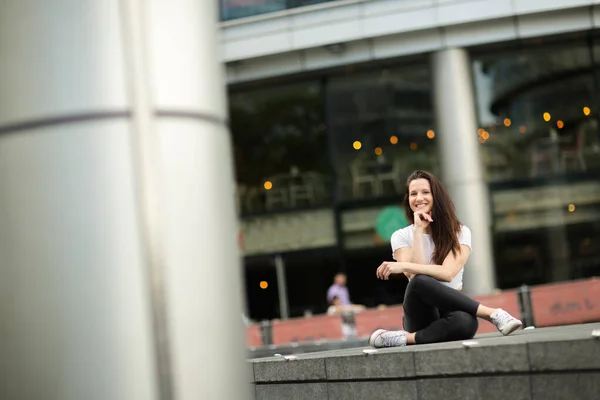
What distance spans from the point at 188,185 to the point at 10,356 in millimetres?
643

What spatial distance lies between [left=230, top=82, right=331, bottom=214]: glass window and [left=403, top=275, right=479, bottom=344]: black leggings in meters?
19.6

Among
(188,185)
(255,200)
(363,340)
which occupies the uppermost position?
(255,200)

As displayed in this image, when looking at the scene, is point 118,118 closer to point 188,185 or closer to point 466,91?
point 188,185

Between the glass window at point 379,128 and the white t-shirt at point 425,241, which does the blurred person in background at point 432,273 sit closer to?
the white t-shirt at point 425,241

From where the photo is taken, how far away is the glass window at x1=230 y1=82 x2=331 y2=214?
26.0 metres

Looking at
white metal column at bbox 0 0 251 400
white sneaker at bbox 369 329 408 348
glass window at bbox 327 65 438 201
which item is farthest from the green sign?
white metal column at bbox 0 0 251 400

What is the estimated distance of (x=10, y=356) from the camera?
2.71 metres

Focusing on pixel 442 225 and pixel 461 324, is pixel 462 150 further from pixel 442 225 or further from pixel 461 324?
pixel 461 324

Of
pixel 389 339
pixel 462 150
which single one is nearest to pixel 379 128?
pixel 462 150

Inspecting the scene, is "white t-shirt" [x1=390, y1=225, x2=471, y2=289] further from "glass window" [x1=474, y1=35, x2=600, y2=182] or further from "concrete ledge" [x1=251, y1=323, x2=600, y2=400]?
"glass window" [x1=474, y1=35, x2=600, y2=182]

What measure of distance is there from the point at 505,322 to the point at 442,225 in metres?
0.71

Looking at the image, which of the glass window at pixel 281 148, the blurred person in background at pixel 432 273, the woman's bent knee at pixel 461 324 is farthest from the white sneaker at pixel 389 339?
the glass window at pixel 281 148

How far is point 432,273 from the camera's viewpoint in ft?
19.9

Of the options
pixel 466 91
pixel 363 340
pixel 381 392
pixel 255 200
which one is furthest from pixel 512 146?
pixel 381 392
